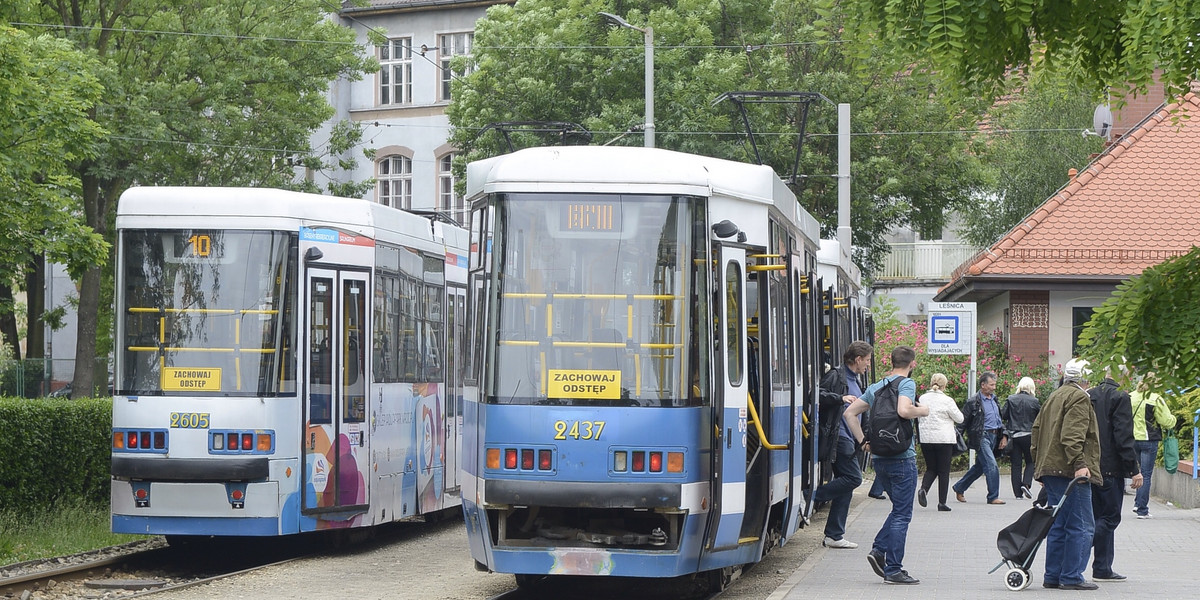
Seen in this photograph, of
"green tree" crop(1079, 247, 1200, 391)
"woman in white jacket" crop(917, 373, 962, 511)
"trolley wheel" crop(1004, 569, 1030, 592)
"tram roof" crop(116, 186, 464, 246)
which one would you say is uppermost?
"tram roof" crop(116, 186, 464, 246)

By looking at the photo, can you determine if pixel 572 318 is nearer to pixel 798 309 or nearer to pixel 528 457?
pixel 528 457

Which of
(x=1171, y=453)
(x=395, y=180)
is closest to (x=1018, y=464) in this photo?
(x=1171, y=453)

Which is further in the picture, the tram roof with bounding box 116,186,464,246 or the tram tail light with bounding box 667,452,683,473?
the tram roof with bounding box 116,186,464,246

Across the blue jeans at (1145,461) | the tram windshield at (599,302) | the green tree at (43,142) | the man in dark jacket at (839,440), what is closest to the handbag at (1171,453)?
the blue jeans at (1145,461)

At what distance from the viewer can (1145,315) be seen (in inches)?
263

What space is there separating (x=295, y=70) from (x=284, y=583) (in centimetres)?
2362

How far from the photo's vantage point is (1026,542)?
38.8ft

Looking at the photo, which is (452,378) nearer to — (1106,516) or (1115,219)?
(1106,516)

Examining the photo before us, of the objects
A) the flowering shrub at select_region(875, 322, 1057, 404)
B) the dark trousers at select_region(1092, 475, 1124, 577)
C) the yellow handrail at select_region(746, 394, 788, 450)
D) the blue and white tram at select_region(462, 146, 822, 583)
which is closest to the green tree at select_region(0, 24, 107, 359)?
the blue and white tram at select_region(462, 146, 822, 583)

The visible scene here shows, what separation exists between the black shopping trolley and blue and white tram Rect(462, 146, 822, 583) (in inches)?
88.0

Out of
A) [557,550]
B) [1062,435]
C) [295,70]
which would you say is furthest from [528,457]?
[295,70]

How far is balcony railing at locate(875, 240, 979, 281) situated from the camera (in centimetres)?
5094

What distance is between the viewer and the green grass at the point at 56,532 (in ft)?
47.6

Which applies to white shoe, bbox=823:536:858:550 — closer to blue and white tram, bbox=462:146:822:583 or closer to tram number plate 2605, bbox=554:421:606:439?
blue and white tram, bbox=462:146:822:583
